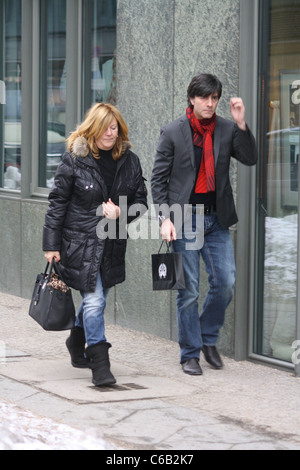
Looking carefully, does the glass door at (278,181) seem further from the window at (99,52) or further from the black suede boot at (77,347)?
the window at (99,52)

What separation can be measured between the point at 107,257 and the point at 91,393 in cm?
84

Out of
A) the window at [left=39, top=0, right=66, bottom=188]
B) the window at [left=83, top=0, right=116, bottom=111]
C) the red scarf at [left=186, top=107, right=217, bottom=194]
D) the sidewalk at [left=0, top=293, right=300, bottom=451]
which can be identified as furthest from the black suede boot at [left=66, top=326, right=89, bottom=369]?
the window at [left=39, top=0, right=66, bottom=188]

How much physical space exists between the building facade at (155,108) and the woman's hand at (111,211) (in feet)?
3.87

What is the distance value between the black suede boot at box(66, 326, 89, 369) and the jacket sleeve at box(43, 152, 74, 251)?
70 centimetres

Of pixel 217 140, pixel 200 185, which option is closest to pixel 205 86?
pixel 217 140

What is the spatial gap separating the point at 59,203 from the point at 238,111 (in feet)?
4.09

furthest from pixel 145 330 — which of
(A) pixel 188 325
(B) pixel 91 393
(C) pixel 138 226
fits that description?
(B) pixel 91 393

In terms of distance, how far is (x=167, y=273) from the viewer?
6.85 meters

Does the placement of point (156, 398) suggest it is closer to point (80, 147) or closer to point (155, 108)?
point (80, 147)

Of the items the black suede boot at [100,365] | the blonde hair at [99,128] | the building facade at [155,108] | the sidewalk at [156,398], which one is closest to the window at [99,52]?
the building facade at [155,108]

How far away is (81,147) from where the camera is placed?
6570mm

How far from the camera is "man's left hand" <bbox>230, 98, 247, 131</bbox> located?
6.65m

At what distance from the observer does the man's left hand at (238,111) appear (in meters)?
6.65

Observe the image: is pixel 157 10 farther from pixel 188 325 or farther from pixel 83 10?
pixel 188 325
